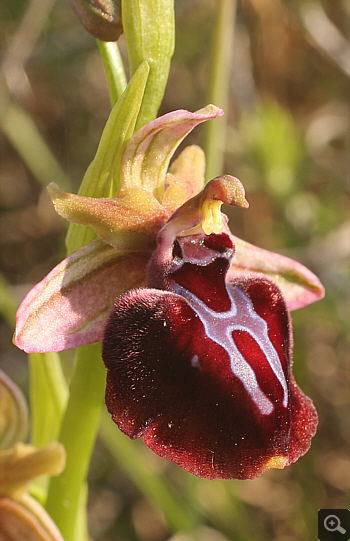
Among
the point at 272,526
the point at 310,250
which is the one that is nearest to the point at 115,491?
the point at 272,526

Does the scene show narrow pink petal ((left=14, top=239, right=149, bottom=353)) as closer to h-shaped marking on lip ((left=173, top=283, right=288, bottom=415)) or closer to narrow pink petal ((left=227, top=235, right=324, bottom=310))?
h-shaped marking on lip ((left=173, top=283, right=288, bottom=415))

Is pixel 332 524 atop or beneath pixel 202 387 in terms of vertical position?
beneath

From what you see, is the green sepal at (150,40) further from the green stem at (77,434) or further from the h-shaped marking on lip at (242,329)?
the green stem at (77,434)

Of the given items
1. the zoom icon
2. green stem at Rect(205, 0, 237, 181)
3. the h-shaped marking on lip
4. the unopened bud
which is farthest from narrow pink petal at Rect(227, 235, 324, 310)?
the zoom icon

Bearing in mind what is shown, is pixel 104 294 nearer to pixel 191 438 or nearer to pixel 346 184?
pixel 191 438

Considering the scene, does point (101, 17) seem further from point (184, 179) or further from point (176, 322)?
point (176, 322)

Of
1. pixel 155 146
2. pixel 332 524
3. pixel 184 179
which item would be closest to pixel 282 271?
pixel 184 179
